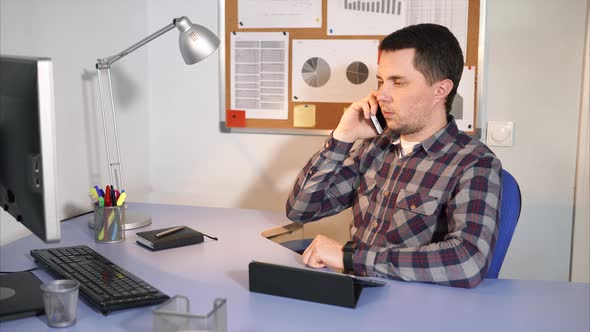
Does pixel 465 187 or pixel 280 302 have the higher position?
pixel 465 187

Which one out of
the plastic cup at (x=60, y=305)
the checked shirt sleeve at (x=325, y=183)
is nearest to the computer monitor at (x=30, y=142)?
the plastic cup at (x=60, y=305)

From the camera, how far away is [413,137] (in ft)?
6.05

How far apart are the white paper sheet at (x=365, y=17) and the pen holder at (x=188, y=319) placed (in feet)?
5.41

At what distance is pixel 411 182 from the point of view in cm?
176

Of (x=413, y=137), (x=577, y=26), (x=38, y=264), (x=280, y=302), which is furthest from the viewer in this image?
(x=577, y=26)

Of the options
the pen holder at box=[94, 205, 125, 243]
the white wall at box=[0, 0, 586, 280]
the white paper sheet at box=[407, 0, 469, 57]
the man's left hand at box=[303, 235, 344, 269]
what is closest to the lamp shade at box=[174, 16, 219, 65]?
the white wall at box=[0, 0, 586, 280]

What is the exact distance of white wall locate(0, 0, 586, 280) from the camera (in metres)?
2.29

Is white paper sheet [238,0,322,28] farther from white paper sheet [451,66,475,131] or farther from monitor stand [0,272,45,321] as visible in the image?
monitor stand [0,272,45,321]

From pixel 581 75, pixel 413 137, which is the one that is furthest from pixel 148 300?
pixel 581 75

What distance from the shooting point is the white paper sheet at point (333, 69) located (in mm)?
2480

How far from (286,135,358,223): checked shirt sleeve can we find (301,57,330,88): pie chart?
0.60 m

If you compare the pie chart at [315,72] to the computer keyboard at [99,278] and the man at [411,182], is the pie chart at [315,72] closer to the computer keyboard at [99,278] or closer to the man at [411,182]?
the man at [411,182]

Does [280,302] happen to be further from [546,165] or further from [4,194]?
[546,165]

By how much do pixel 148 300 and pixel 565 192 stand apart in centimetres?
179
